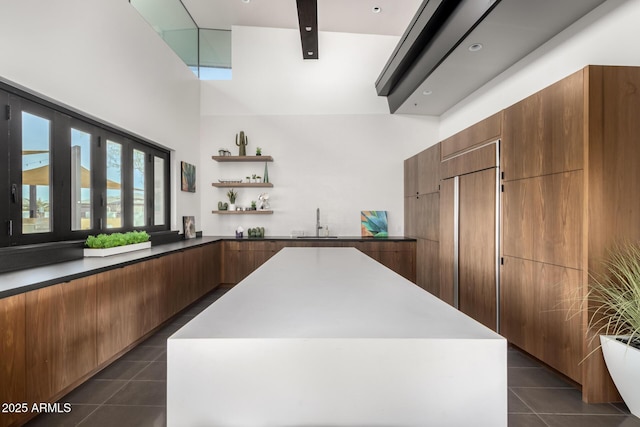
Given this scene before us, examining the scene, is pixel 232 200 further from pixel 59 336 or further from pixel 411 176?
pixel 59 336

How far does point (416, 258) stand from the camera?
4.71 meters

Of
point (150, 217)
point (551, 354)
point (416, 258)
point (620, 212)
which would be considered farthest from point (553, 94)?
point (150, 217)

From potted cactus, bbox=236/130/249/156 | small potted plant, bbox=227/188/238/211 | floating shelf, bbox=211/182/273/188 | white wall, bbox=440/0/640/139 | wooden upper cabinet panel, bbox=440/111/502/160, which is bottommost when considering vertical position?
small potted plant, bbox=227/188/238/211

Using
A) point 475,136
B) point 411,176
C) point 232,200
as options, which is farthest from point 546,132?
point 232,200

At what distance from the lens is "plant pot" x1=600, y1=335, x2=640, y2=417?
1.73 meters

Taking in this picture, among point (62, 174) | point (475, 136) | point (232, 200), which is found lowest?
point (232, 200)

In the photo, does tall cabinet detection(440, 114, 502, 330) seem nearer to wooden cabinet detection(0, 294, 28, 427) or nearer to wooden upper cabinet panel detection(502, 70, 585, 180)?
wooden upper cabinet panel detection(502, 70, 585, 180)

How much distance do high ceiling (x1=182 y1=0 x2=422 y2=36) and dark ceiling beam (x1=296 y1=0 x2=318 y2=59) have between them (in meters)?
0.51

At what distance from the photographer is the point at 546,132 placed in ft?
7.48

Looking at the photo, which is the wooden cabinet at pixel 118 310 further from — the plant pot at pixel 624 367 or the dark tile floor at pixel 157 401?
the plant pot at pixel 624 367

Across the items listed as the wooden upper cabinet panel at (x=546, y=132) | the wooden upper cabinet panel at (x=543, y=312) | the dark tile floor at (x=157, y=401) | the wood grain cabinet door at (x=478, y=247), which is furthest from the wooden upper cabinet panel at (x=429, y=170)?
the dark tile floor at (x=157, y=401)

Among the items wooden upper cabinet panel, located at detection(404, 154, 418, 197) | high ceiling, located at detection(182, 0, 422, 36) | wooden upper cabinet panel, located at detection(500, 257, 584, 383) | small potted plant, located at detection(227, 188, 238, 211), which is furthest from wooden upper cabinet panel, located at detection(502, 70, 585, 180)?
small potted plant, located at detection(227, 188, 238, 211)

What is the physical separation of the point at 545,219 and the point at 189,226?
4463mm

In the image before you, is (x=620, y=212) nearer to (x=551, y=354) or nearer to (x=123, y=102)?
(x=551, y=354)
